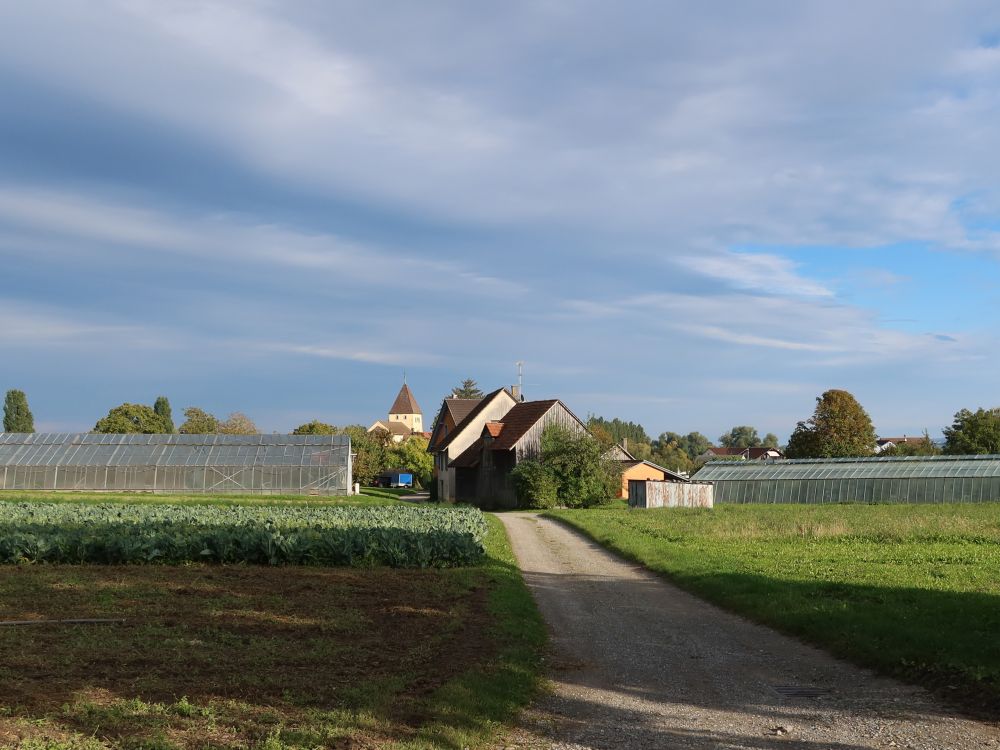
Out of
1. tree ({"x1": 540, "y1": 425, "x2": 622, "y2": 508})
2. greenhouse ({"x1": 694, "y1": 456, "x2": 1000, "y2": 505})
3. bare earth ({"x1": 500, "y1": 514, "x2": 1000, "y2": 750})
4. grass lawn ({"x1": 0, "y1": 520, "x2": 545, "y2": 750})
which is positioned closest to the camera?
grass lawn ({"x1": 0, "y1": 520, "x2": 545, "y2": 750})

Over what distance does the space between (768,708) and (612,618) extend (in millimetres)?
5584

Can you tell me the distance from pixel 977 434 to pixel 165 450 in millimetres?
68461

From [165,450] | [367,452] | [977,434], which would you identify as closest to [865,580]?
[165,450]

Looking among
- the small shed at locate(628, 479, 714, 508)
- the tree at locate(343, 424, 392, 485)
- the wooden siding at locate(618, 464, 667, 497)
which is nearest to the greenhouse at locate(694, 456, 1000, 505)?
the small shed at locate(628, 479, 714, 508)

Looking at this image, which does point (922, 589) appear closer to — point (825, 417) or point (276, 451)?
point (276, 451)

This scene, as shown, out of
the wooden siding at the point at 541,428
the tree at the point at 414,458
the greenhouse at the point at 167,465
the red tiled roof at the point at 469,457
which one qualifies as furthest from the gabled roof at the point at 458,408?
the tree at the point at 414,458

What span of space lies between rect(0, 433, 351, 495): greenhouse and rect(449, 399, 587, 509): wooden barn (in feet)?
28.7

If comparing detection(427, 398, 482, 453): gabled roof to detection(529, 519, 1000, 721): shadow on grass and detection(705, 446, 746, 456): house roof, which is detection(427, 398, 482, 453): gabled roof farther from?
detection(705, 446, 746, 456): house roof

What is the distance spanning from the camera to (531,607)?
1459cm

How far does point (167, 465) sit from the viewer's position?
6128 cm

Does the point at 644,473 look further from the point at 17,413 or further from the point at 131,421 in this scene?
the point at 17,413

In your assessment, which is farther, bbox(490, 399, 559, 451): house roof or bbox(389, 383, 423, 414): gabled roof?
bbox(389, 383, 423, 414): gabled roof

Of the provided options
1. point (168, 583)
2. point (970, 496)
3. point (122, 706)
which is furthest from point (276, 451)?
point (122, 706)

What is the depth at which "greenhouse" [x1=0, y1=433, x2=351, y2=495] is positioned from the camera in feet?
198
